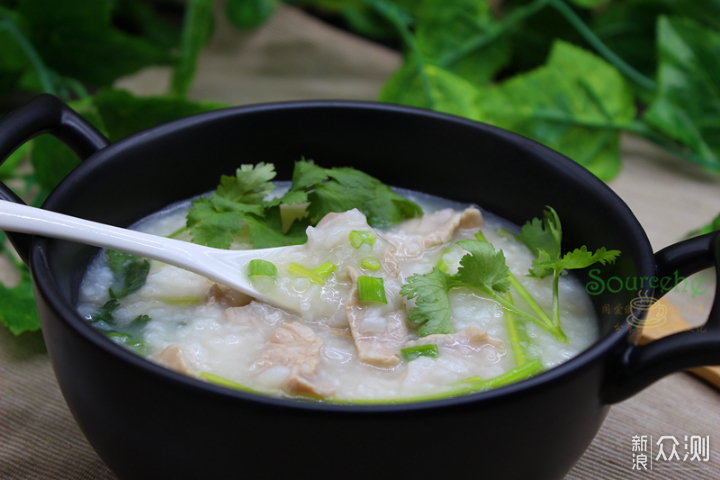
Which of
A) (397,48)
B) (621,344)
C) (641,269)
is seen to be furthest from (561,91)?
(621,344)

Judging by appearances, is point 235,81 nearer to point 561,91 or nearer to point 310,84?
point 310,84

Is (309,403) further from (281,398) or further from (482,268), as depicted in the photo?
(482,268)

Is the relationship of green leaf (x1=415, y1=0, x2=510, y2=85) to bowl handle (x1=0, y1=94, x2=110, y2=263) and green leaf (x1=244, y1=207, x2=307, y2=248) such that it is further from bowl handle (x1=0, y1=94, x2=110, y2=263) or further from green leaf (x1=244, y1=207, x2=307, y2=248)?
bowl handle (x1=0, y1=94, x2=110, y2=263)

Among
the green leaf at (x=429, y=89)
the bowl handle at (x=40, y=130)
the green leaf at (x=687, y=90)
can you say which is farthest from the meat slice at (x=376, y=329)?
the green leaf at (x=687, y=90)

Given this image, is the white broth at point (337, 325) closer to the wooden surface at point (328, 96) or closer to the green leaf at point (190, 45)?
the wooden surface at point (328, 96)

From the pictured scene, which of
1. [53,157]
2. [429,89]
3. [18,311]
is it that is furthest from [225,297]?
[429,89]
